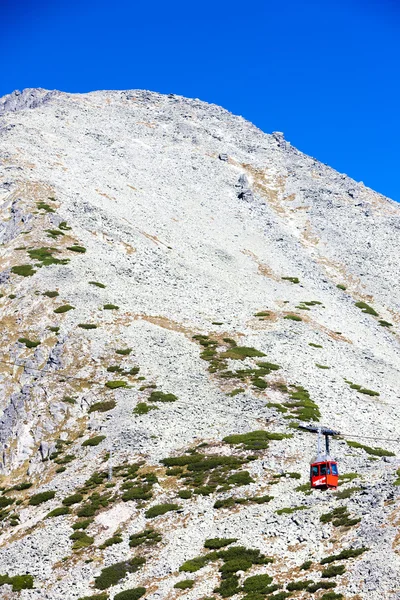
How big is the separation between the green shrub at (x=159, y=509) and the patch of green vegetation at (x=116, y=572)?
152 inches

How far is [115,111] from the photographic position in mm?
147875

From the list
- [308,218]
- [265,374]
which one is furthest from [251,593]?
[308,218]

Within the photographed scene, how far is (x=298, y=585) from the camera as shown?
2375 cm

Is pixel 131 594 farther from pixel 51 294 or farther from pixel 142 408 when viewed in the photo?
pixel 51 294

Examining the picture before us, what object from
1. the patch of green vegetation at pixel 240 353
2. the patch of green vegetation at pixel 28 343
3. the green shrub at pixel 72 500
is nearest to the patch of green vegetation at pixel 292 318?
the patch of green vegetation at pixel 240 353

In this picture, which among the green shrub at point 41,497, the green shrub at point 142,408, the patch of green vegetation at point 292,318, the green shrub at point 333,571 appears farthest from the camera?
the patch of green vegetation at point 292,318

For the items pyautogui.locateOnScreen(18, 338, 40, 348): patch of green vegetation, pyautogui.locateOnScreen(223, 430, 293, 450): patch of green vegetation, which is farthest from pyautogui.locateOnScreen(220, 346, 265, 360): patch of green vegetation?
pyautogui.locateOnScreen(18, 338, 40, 348): patch of green vegetation

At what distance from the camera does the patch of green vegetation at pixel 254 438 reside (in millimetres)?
40578

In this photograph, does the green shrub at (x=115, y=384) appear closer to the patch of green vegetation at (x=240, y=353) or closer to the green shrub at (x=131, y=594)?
the patch of green vegetation at (x=240, y=353)

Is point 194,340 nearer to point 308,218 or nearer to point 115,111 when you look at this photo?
point 308,218

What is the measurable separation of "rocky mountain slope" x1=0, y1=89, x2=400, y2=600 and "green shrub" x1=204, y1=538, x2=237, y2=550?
0.31ft

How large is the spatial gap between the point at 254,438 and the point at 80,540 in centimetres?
1479

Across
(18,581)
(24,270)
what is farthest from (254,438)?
(24,270)

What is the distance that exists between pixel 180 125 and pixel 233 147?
14906 millimetres
